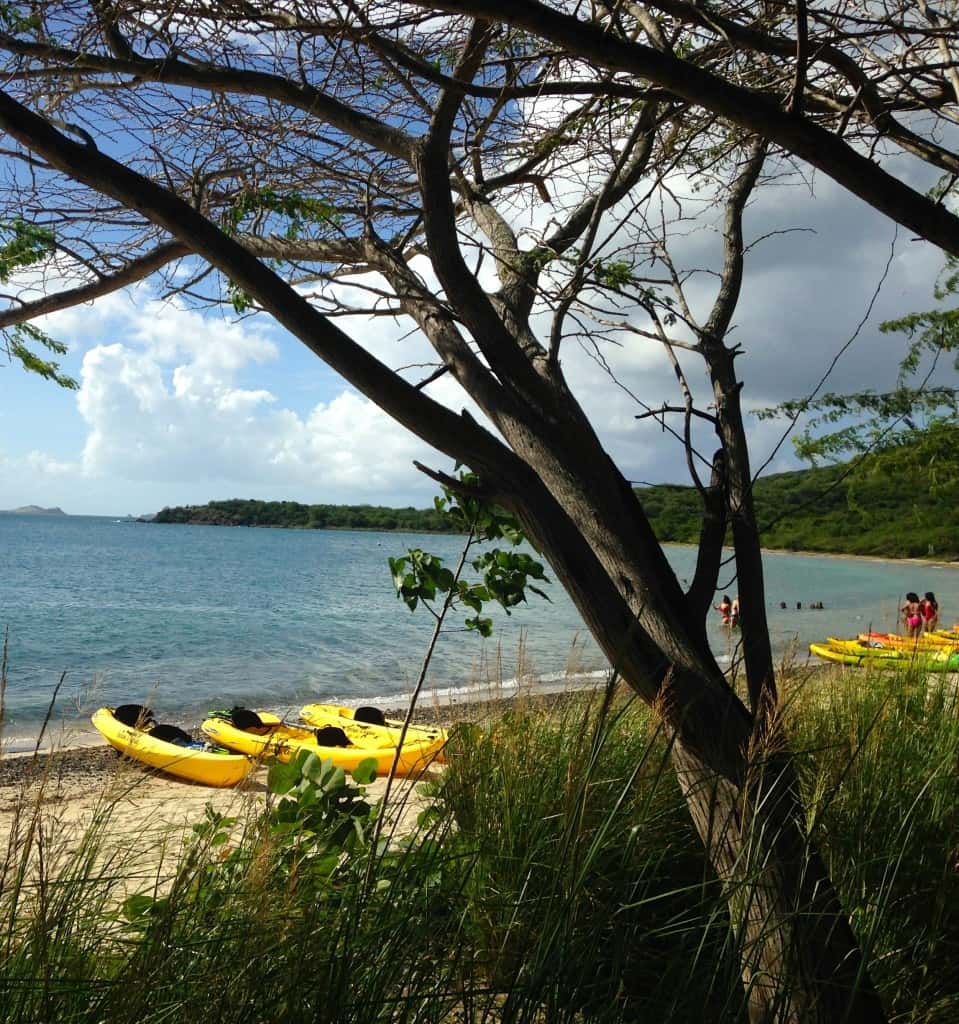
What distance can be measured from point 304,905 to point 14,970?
1.81 ft

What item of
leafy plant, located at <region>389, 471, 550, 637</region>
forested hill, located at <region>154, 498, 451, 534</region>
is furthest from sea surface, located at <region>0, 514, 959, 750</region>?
forested hill, located at <region>154, 498, 451, 534</region>

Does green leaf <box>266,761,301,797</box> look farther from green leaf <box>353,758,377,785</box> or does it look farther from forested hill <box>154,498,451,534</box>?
forested hill <box>154,498,451,534</box>

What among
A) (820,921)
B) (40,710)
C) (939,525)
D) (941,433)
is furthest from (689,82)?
(40,710)

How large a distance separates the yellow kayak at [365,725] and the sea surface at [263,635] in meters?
0.66

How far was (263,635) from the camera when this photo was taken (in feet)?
94.8

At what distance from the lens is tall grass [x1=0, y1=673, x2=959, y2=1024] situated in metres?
1.60

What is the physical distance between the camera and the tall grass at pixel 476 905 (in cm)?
160

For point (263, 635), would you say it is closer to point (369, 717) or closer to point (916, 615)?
point (369, 717)

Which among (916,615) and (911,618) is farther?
(916,615)

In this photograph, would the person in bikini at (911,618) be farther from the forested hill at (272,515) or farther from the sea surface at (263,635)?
the forested hill at (272,515)

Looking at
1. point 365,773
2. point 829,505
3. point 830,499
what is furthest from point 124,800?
point 829,505

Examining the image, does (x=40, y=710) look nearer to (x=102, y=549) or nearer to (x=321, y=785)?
(x=321, y=785)

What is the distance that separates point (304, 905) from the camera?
188cm

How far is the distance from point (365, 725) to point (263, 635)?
18.7m
